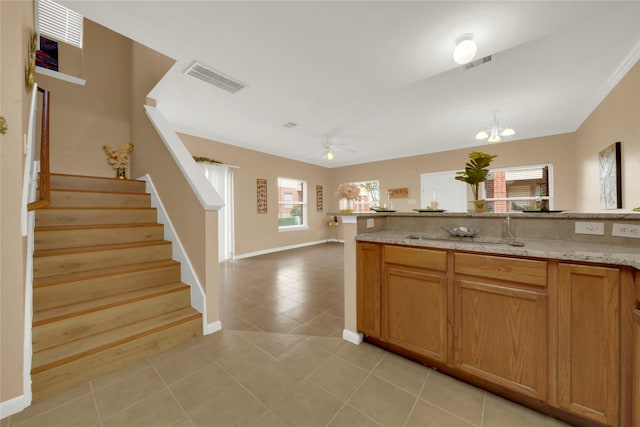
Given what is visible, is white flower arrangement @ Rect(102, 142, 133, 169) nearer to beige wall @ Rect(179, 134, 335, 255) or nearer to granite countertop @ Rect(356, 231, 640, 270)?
beige wall @ Rect(179, 134, 335, 255)

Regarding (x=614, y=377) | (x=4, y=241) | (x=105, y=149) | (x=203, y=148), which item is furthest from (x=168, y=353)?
(x=203, y=148)

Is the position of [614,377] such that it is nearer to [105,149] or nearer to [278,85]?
[278,85]

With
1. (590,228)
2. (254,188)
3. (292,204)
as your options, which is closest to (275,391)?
(590,228)

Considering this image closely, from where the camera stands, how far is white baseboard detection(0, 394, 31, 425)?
1.24 meters

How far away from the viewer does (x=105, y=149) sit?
11.6 ft

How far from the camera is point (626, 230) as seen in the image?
4.31 ft

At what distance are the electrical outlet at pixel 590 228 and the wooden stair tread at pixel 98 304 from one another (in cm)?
305

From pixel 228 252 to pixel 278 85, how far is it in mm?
3693

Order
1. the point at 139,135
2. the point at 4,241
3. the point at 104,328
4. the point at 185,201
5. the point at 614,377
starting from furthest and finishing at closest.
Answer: the point at 139,135 < the point at 185,201 < the point at 104,328 < the point at 4,241 < the point at 614,377

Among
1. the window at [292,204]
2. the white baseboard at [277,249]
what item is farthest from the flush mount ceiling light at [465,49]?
the white baseboard at [277,249]

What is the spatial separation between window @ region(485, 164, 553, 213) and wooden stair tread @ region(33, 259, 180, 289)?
577cm

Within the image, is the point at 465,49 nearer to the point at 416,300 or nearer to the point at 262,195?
the point at 416,300

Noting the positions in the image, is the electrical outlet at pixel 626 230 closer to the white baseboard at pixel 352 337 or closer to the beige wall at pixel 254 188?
the white baseboard at pixel 352 337

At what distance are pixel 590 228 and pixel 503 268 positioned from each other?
2.12ft
